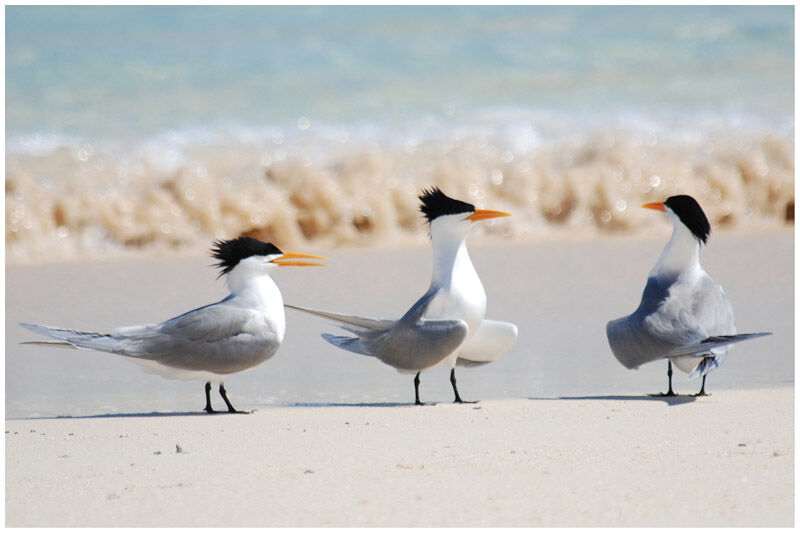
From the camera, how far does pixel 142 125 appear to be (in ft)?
43.3

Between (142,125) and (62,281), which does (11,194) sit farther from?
(142,125)

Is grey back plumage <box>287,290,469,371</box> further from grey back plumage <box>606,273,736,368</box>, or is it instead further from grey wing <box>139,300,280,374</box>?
grey back plumage <box>606,273,736,368</box>

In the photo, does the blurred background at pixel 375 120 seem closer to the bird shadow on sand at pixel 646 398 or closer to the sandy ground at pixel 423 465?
the bird shadow on sand at pixel 646 398

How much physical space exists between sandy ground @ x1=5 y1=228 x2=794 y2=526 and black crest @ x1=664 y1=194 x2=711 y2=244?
0.66 meters

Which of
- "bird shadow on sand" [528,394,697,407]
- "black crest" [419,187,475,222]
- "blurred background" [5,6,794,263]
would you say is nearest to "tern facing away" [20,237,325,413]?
"black crest" [419,187,475,222]

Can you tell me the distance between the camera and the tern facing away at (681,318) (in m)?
4.39

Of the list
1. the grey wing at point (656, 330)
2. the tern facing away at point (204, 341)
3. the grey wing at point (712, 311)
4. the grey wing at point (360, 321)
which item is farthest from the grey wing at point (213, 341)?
the grey wing at point (712, 311)

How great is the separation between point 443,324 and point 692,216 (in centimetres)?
124

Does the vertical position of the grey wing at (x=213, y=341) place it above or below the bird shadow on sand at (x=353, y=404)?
above

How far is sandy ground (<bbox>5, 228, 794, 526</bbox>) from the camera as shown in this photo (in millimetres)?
2990

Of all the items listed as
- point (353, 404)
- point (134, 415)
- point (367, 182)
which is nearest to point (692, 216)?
point (353, 404)

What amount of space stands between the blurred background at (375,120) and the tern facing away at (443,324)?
4.69 m

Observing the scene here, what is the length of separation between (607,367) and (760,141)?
7.12 metres

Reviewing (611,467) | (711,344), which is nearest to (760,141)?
(711,344)
